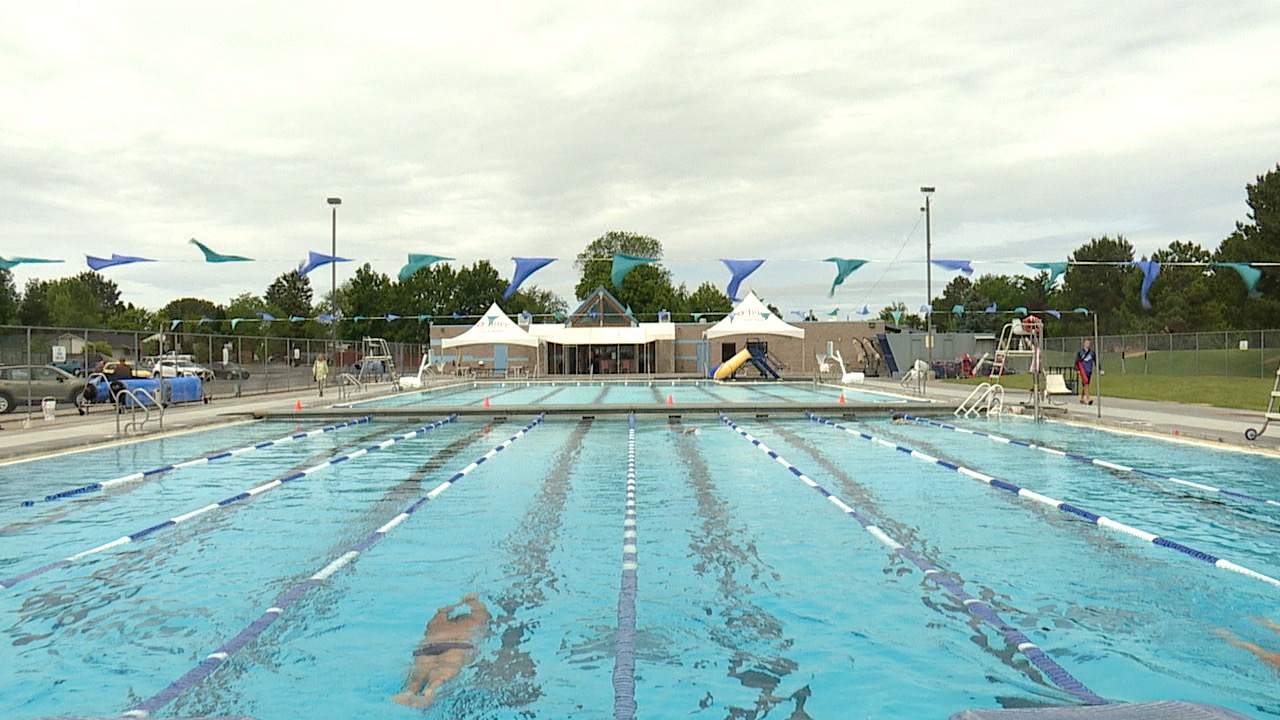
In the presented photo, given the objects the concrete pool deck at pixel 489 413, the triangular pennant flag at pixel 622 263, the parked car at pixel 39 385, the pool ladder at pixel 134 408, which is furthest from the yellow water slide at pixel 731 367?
the parked car at pixel 39 385

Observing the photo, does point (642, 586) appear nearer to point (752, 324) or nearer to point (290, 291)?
point (752, 324)

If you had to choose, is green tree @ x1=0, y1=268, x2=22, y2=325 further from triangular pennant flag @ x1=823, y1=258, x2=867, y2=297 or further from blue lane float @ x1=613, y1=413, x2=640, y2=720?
blue lane float @ x1=613, y1=413, x2=640, y2=720

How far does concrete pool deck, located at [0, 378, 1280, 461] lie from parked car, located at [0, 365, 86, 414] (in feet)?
1.10

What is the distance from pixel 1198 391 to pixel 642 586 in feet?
76.0

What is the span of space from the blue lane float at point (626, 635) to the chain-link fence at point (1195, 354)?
1034 inches

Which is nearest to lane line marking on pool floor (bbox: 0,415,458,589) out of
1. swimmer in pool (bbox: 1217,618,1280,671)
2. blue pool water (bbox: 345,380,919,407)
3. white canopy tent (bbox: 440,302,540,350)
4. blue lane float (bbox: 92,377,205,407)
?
blue lane float (bbox: 92,377,205,407)

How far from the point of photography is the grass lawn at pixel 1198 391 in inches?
777

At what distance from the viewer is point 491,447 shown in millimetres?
13961

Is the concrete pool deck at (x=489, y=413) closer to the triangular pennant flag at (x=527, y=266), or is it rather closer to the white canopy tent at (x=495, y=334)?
the triangular pennant flag at (x=527, y=266)

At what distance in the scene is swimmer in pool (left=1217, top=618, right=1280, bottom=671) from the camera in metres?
4.37

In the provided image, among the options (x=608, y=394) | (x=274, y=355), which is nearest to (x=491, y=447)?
(x=608, y=394)

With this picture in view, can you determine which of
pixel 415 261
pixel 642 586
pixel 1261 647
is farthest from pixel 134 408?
pixel 1261 647

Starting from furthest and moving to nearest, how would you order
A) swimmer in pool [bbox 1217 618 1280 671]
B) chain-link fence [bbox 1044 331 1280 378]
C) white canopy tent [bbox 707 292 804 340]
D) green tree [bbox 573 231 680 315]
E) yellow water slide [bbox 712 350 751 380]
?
green tree [bbox 573 231 680 315] → yellow water slide [bbox 712 350 751 380] → white canopy tent [bbox 707 292 804 340] → chain-link fence [bbox 1044 331 1280 378] → swimmer in pool [bbox 1217 618 1280 671]

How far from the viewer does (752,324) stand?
35.4 m
